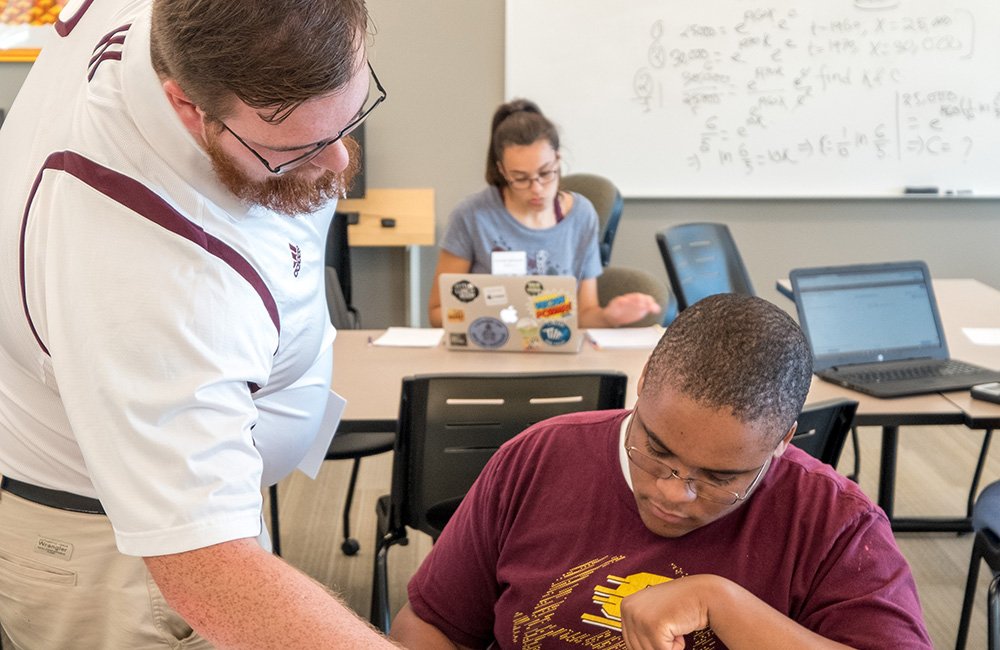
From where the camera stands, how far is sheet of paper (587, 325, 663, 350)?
9.38 ft

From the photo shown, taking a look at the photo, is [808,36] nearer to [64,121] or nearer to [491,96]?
[491,96]

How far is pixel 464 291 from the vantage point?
2.70 m

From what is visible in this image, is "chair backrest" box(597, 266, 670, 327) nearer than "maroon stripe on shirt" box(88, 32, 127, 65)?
No

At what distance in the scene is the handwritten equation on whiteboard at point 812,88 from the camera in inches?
189

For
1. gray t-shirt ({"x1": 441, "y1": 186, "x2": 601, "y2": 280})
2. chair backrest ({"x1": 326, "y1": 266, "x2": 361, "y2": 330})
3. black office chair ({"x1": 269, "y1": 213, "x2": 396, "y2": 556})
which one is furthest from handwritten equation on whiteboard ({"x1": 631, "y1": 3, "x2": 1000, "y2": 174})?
chair backrest ({"x1": 326, "y1": 266, "x2": 361, "y2": 330})

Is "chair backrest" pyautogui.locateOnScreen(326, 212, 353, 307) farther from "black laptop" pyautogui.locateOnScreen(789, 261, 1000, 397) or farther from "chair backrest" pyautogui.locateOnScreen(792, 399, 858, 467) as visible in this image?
"chair backrest" pyautogui.locateOnScreen(792, 399, 858, 467)

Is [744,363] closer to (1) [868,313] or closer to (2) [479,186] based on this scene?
(1) [868,313]

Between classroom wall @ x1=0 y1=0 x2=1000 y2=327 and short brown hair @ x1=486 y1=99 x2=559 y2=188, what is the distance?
160 centimetres

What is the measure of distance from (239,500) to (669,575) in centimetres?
54

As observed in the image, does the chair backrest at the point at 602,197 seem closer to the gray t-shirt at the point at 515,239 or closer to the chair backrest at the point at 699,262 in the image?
the chair backrest at the point at 699,262

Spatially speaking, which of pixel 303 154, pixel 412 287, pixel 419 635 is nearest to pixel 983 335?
pixel 419 635

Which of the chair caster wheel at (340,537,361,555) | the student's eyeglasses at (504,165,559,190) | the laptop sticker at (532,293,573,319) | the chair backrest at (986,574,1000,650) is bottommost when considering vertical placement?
the chair caster wheel at (340,537,361,555)

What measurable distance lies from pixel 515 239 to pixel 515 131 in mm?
382

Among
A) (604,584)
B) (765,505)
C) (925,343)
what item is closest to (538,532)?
(604,584)
